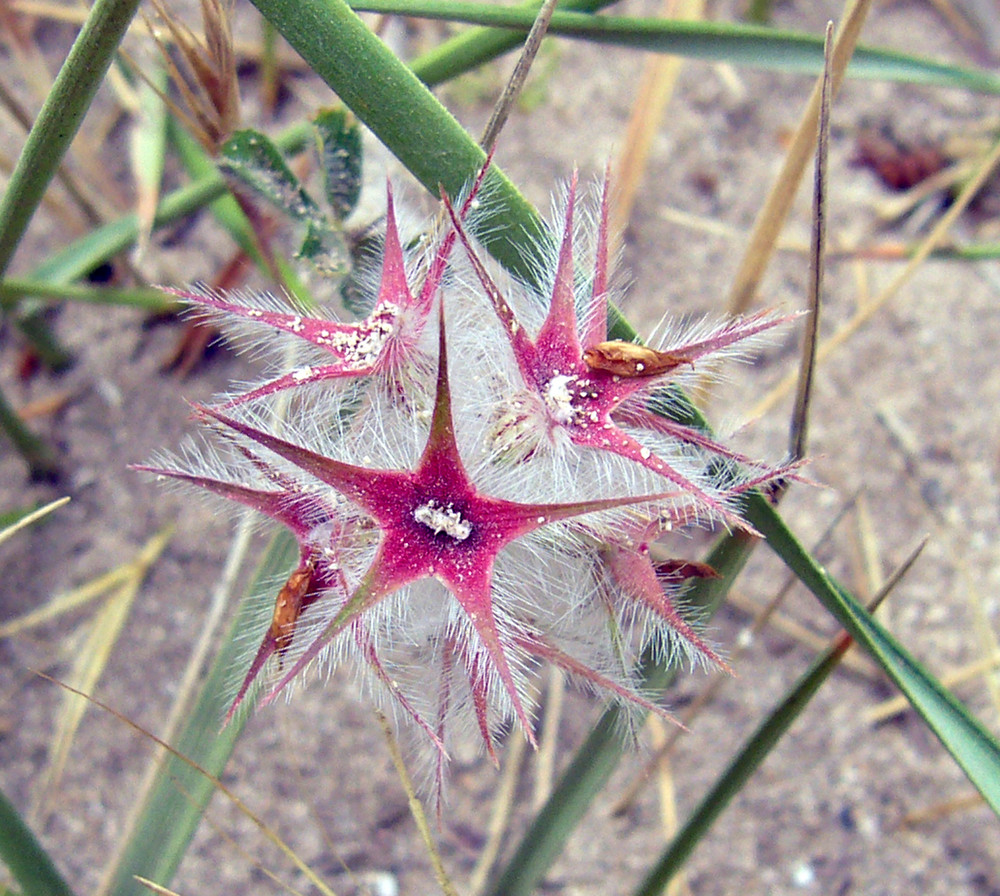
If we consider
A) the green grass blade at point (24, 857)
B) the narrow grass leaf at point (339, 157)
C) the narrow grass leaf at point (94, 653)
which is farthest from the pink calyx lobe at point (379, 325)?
the narrow grass leaf at point (94, 653)

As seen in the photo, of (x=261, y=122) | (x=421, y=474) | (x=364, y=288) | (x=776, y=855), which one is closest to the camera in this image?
(x=421, y=474)

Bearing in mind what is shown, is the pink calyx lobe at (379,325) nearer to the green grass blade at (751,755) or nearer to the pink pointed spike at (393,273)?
the pink pointed spike at (393,273)

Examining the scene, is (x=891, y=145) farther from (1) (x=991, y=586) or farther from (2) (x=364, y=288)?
(2) (x=364, y=288)

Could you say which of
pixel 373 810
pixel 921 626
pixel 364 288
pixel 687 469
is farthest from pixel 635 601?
pixel 921 626

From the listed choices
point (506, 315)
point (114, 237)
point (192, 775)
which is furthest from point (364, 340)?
point (114, 237)

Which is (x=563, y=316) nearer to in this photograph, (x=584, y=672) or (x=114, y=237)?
Answer: (x=584, y=672)

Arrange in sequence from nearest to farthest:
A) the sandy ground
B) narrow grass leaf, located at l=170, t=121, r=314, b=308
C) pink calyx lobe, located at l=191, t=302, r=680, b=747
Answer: pink calyx lobe, located at l=191, t=302, r=680, b=747
the sandy ground
narrow grass leaf, located at l=170, t=121, r=314, b=308

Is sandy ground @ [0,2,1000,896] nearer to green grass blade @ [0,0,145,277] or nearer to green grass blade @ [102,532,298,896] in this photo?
green grass blade @ [102,532,298,896]

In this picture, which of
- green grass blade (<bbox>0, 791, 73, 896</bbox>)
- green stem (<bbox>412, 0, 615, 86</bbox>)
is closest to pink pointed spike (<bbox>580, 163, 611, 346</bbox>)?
green stem (<bbox>412, 0, 615, 86</bbox>)
